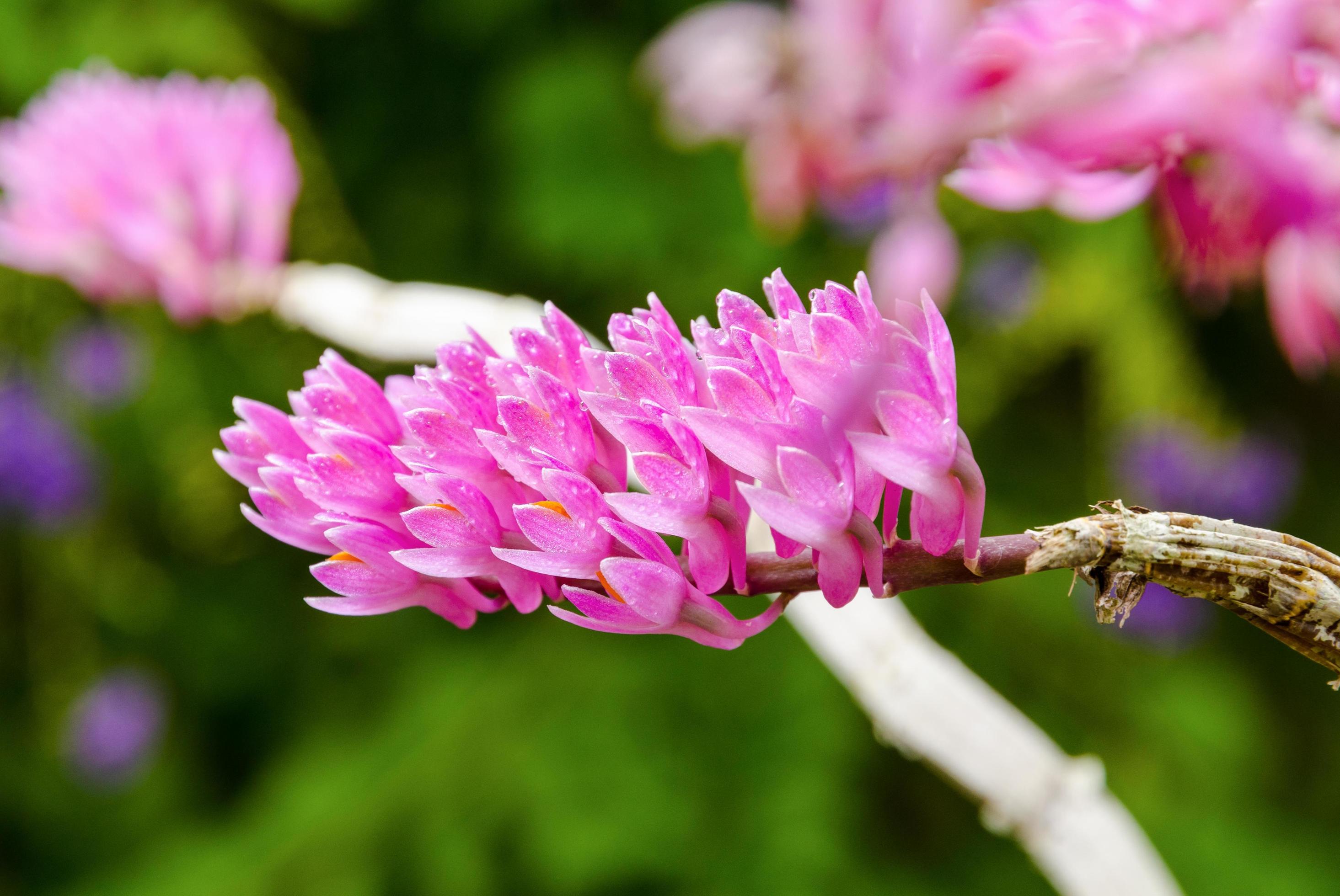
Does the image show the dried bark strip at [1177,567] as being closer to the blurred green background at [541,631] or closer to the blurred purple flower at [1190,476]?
the blurred green background at [541,631]

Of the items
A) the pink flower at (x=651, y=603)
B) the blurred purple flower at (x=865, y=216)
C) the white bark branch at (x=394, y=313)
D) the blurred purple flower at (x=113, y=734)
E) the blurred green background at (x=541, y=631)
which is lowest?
the blurred purple flower at (x=113, y=734)

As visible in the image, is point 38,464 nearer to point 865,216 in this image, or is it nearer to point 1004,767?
point 865,216

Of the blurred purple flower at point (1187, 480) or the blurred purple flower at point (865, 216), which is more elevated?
the blurred purple flower at point (865, 216)

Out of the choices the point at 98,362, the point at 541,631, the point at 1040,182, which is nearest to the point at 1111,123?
the point at 1040,182

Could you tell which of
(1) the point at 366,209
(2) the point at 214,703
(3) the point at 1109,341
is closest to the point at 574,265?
(1) the point at 366,209

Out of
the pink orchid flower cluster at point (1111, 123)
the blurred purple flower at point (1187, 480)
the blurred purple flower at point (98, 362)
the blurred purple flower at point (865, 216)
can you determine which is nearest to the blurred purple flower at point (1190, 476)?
the blurred purple flower at point (1187, 480)

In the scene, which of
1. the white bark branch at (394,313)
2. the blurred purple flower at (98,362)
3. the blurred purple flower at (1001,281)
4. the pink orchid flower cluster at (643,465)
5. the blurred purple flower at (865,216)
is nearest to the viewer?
the pink orchid flower cluster at (643,465)

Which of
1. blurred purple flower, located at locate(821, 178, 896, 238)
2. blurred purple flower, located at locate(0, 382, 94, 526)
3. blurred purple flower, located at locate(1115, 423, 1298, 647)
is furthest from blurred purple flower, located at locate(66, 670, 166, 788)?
blurred purple flower, located at locate(1115, 423, 1298, 647)
